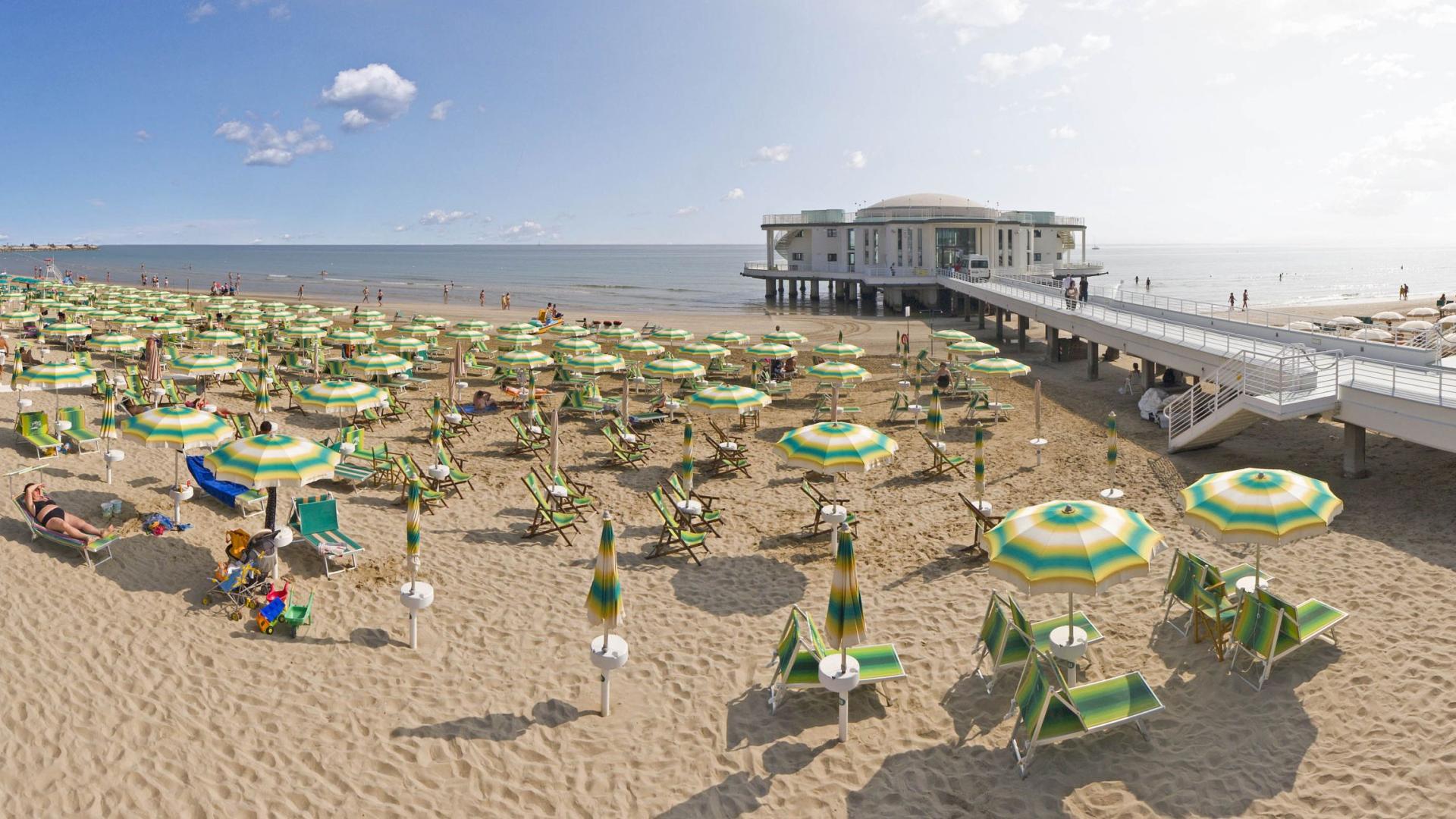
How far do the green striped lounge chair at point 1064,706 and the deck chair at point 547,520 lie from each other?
627 centimetres

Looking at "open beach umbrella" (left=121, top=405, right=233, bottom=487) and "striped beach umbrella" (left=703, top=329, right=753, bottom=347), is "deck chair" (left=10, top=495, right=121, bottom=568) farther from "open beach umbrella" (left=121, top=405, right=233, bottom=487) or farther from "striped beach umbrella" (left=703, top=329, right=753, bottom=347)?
"striped beach umbrella" (left=703, top=329, right=753, bottom=347)

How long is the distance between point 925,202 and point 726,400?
46.1m

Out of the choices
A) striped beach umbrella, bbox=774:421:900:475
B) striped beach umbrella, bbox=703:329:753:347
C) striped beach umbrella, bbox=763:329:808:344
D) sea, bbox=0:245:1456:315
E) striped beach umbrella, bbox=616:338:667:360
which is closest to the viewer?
striped beach umbrella, bbox=774:421:900:475

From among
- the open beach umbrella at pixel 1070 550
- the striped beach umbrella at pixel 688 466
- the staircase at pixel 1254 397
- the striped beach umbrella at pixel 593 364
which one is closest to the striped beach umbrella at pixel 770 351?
the striped beach umbrella at pixel 593 364

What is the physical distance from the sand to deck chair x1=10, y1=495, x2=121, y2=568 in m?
0.14

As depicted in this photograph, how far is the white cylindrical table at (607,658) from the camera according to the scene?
6.99 metres

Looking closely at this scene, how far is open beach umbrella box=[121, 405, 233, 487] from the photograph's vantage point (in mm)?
10398

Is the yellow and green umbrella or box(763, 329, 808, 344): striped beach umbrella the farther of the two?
box(763, 329, 808, 344): striped beach umbrella

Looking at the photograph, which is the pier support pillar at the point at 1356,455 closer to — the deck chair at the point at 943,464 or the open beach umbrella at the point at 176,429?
the deck chair at the point at 943,464

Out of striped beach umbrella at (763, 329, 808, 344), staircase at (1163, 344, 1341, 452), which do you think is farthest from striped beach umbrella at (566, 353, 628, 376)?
staircase at (1163, 344, 1341, 452)

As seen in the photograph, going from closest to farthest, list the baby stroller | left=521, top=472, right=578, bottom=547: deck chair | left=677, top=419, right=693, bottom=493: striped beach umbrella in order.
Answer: the baby stroller
left=521, top=472, right=578, bottom=547: deck chair
left=677, top=419, right=693, bottom=493: striped beach umbrella

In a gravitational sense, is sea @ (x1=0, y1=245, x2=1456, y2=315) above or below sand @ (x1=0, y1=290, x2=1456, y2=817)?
above

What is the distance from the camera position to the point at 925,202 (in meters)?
56.8

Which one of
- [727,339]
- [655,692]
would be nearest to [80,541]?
[655,692]
